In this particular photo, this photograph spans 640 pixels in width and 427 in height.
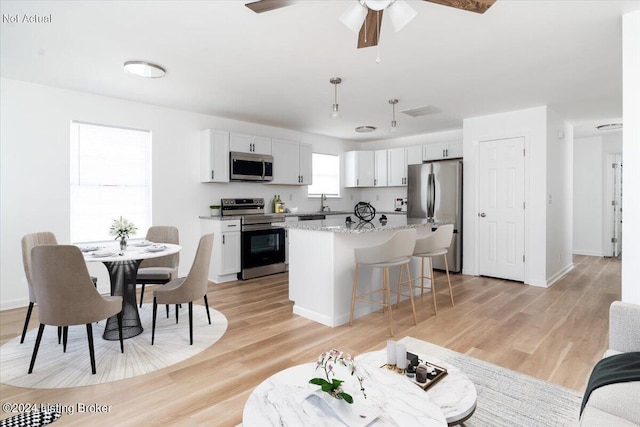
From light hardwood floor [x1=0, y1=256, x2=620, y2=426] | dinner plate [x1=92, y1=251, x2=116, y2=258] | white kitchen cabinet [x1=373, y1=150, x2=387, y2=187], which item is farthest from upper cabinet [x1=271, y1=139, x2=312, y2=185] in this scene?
dinner plate [x1=92, y1=251, x2=116, y2=258]

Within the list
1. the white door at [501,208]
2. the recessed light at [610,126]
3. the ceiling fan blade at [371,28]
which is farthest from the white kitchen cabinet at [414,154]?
the ceiling fan blade at [371,28]

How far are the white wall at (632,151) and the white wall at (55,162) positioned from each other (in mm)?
4985

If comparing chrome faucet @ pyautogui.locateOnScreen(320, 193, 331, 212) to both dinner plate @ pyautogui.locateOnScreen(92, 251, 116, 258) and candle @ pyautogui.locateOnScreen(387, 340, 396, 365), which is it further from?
candle @ pyautogui.locateOnScreen(387, 340, 396, 365)

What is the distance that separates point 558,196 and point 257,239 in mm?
4808

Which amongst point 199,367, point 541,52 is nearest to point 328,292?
point 199,367

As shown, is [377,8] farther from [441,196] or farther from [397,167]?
[397,167]

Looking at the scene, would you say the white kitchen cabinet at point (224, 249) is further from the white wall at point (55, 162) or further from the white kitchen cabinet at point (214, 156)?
the white kitchen cabinet at point (214, 156)

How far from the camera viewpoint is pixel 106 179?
4523mm

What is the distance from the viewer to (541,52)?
122 inches

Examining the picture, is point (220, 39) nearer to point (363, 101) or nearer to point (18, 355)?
point (363, 101)

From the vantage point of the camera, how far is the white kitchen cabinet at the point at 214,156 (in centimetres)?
516

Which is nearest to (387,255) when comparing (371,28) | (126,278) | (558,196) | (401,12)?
(371,28)

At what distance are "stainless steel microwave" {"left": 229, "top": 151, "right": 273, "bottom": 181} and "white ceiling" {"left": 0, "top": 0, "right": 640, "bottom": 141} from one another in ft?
2.74

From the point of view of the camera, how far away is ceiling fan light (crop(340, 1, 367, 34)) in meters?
1.92
